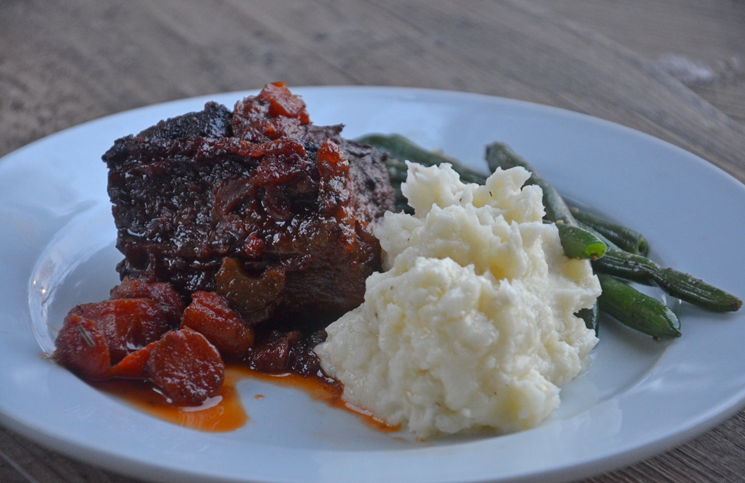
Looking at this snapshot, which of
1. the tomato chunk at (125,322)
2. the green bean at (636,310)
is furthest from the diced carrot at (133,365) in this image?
the green bean at (636,310)

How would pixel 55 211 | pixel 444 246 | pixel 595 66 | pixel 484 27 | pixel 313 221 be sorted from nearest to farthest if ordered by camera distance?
pixel 444 246 → pixel 313 221 → pixel 55 211 → pixel 595 66 → pixel 484 27

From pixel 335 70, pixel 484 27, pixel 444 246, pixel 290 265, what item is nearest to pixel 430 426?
pixel 444 246

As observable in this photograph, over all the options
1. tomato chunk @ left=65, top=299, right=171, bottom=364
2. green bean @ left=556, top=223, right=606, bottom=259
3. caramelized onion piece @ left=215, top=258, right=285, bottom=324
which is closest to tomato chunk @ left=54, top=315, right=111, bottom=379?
tomato chunk @ left=65, top=299, right=171, bottom=364

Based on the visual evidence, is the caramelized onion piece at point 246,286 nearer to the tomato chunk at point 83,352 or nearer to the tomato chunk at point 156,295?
the tomato chunk at point 156,295

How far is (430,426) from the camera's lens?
144 inches

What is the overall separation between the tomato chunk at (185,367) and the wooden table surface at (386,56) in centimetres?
397

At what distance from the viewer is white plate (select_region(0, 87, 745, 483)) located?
10.3 ft

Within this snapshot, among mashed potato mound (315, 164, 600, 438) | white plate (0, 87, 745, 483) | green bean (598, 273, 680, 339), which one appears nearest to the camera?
white plate (0, 87, 745, 483)

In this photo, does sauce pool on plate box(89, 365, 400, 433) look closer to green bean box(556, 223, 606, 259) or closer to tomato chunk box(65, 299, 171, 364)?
tomato chunk box(65, 299, 171, 364)

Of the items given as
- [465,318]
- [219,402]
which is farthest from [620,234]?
[219,402]

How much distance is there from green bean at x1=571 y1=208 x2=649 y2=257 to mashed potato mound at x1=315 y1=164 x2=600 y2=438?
0.92 metres

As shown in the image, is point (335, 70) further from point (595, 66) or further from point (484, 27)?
point (595, 66)

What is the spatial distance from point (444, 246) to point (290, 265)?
114 centimetres

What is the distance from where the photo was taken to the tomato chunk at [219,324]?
14.5 feet
